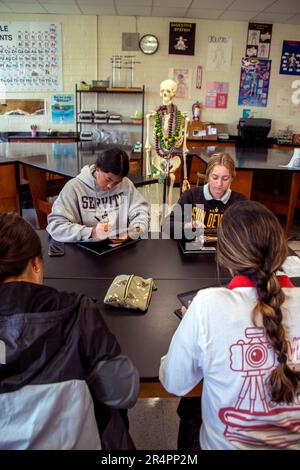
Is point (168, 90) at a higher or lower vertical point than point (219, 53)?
lower

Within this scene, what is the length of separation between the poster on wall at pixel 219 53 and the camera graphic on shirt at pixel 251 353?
6.35 meters

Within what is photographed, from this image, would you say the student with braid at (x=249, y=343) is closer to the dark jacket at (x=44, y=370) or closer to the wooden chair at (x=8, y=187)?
the dark jacket at (x=44, y=370)

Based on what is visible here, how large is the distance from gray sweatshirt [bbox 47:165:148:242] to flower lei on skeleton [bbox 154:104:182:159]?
1.17m

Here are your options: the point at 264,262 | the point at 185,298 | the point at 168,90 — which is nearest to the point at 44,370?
the point at 264,262

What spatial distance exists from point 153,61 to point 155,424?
5.93m

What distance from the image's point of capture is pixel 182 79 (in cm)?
636

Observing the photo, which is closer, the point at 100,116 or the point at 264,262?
the point at 264,262

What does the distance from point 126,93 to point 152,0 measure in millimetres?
1537

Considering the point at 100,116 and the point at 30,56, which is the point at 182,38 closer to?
the point at 100,116

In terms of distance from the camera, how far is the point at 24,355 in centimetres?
77

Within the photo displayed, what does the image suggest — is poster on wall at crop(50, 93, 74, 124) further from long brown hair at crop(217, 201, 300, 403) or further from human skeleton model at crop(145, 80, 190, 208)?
long brown hair at crop(217, 201, 300, 403)

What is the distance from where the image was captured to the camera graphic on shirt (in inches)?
33.6
